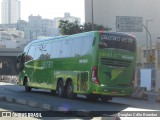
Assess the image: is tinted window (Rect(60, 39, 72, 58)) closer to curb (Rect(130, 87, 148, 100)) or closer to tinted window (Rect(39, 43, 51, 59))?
tinted window (Rect(39, 43, 51, 59))

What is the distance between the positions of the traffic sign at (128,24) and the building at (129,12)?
6454 centimetres

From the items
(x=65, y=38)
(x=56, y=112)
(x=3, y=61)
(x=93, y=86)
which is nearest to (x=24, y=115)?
(x=56, y=112)

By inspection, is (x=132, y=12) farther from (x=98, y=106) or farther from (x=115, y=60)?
(x=98, y=106)

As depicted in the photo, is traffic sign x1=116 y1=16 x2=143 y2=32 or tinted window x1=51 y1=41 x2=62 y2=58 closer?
tinted window x1=51 y1=41 x2=62 y2=58

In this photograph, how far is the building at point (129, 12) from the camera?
11731 cm

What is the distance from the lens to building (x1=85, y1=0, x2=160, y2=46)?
385 feet

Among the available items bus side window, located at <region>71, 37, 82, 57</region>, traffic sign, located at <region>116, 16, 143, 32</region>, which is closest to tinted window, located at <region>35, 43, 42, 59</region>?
bus side window, located at <region>71, 37, 82, 57</region>

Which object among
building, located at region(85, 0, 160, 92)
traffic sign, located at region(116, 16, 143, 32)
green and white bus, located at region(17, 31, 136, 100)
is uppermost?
building, located at region(85, 0, 160, 92)

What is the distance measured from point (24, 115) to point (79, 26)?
57533 mm

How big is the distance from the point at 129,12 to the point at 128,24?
75.0m

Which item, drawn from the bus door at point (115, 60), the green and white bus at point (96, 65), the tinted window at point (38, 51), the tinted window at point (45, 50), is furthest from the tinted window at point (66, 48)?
the tinted window at point (38, 51)

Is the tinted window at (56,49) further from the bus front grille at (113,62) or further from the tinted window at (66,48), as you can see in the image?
the bus front grille at (113,62)

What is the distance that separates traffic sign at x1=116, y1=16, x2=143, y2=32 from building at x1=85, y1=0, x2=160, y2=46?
64.5 metres

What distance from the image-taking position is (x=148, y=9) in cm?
12175
